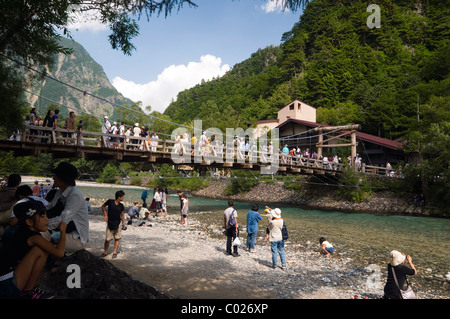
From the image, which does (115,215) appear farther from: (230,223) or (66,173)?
(66,173)

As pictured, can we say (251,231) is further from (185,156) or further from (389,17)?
(389,17)

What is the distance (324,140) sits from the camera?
2825cm

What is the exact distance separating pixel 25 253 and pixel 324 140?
28467mm

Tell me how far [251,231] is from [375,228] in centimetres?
996

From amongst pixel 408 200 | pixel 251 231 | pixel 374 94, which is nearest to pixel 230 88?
pixel 374 94

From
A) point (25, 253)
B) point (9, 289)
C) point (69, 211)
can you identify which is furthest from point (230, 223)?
point (9, 289)

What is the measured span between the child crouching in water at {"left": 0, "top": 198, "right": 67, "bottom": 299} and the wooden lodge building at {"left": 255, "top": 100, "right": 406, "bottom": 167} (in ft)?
85.7

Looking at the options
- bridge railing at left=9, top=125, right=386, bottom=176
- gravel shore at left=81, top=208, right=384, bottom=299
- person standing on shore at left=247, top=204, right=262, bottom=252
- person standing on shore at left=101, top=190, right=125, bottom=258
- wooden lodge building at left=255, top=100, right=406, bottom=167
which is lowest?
gravel shore at left=81, top=208, right=384, bottom=299

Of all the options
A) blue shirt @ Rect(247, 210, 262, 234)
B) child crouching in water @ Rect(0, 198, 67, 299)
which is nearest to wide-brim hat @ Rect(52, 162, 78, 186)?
child crouching in water @ Rect(0, 198, 67, 299)

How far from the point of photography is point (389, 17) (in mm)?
55812

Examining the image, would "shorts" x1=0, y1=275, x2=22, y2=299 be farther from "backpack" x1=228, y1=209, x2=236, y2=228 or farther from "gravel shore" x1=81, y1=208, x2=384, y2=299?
"backpack" x1=228, y1=209, x2=236, y2=228

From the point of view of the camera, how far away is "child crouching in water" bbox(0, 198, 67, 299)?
248 centimetres

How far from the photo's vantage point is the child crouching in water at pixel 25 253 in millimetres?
2480
